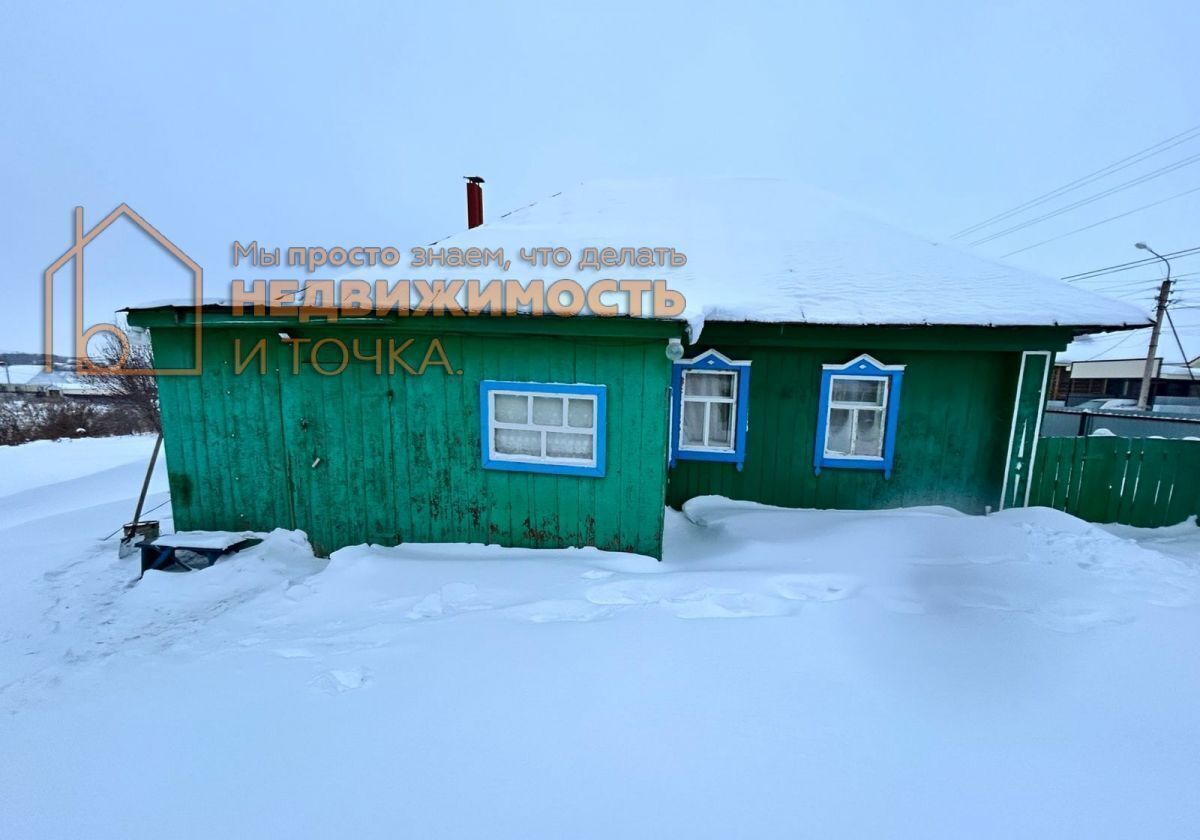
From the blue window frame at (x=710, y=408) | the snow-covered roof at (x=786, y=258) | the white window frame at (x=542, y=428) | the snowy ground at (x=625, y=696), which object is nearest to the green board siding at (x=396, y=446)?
the white window frame at (x=542, y=428)

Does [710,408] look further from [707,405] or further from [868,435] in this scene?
[868,435]

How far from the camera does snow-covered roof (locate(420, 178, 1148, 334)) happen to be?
5148 millimetres

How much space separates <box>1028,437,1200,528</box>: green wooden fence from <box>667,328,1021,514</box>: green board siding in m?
0.91

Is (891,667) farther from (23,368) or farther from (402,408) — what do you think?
(23,368)

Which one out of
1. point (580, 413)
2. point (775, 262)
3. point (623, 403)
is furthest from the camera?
point (775, 262)

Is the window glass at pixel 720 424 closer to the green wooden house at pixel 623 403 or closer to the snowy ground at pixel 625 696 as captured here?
the green wooden house at pixel 623 403

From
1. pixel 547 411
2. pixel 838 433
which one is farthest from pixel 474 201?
pixel 838 433

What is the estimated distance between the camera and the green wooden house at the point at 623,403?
4.45 meters

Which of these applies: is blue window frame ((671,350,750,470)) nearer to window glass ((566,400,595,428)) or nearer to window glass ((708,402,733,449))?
window glass ((708,402,733,449))

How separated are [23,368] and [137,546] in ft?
186

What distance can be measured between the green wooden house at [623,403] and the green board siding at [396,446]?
2 cm

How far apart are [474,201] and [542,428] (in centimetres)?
681

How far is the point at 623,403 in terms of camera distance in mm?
4352

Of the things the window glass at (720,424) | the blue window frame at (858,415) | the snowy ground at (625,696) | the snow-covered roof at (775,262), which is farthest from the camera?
the window glass at (720,424)
